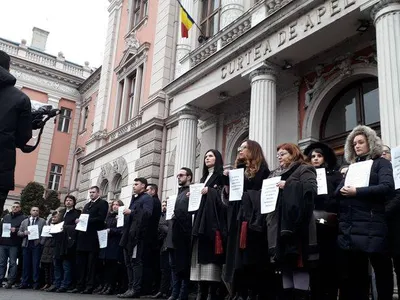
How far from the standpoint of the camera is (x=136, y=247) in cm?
683

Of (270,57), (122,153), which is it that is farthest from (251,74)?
(122,153)

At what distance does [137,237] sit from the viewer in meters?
6.75

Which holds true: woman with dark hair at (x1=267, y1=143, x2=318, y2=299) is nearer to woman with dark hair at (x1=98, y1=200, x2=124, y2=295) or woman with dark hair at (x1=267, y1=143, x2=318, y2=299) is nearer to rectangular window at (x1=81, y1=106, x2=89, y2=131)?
woman with dark hair at (x1=98, y1=200, x2=124, y2=295)

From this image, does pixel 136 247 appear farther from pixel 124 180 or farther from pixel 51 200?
pixel 51 200

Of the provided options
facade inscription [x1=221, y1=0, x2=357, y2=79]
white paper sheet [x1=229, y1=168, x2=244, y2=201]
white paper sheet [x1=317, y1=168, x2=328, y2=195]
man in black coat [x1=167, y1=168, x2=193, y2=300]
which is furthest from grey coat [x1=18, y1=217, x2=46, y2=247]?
white paper sheet [x1=317, y1=168, x2=328, y2=195]

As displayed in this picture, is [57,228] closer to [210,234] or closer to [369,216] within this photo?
[210,234]

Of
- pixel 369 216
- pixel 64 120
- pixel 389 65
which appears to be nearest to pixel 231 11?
pixel 389 65

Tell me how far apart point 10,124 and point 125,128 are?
12786mm

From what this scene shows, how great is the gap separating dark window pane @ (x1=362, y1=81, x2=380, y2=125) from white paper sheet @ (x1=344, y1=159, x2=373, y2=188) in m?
4.63

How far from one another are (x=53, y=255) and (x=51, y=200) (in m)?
17.8

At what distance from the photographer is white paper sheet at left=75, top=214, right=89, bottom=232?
25.7 ft

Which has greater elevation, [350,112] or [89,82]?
[89,82]

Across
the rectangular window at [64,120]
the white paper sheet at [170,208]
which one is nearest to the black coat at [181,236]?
the white paper sheet at [170,208]

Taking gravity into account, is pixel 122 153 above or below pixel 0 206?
above
